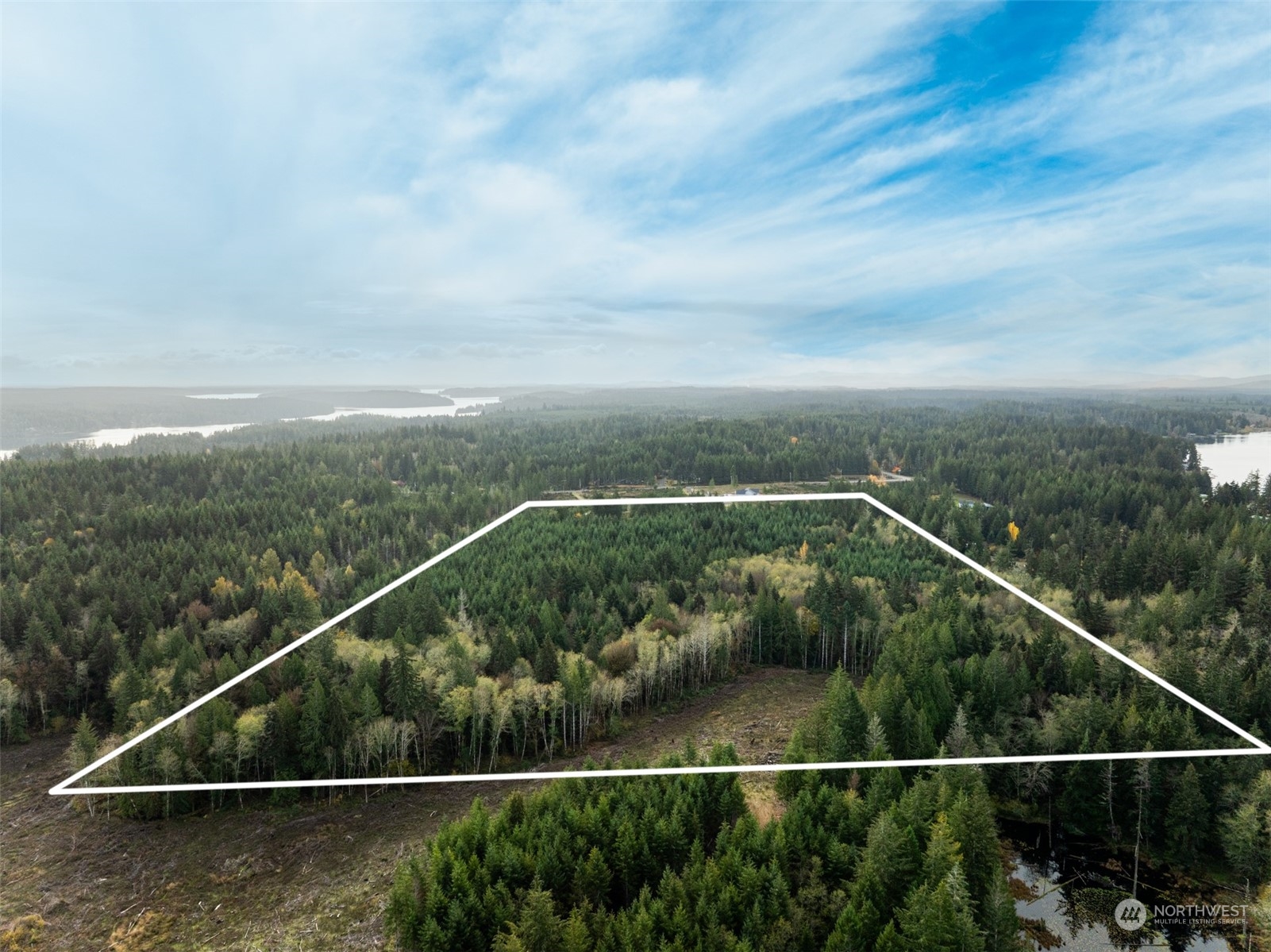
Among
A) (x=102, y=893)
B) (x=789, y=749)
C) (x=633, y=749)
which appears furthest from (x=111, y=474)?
(x=789, y=749)

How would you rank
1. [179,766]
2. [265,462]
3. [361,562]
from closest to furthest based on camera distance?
[179,766], [361,562], [265,462]

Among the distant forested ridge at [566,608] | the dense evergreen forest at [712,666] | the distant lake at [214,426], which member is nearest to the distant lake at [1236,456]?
the distant forested ridge at [566,608]

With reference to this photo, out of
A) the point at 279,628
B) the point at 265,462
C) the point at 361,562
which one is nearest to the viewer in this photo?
the point at 279,628

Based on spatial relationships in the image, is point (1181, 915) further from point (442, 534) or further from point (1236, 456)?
point (1236, 456)

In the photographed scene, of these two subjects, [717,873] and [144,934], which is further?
[144,934]

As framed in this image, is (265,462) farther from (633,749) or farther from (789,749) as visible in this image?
(789,749)

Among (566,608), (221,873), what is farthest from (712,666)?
(221,873)

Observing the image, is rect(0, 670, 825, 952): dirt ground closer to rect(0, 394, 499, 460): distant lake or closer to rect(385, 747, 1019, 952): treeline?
rect(385, 747, 1019, 952): treeline
